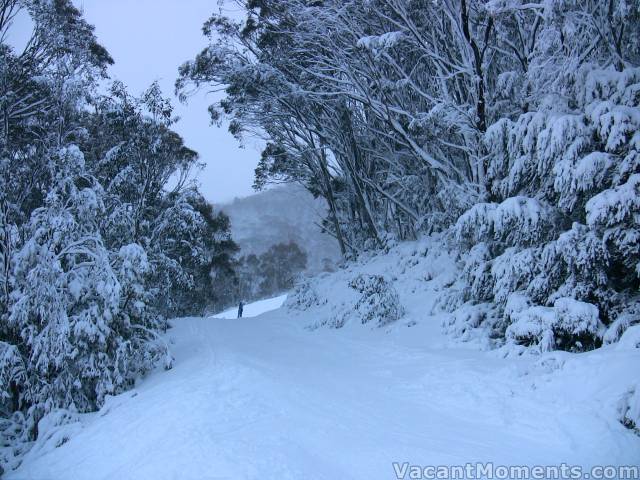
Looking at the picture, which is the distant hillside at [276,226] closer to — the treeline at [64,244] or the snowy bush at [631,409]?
the treeline at [64,244]

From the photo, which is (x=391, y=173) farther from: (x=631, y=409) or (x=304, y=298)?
(x=631, y=409)

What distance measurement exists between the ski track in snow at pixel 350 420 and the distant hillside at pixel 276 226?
6590 cm

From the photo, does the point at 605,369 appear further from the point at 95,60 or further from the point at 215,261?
the point at 215,261

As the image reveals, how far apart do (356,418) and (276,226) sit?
98.3 m

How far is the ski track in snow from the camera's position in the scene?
4523mm

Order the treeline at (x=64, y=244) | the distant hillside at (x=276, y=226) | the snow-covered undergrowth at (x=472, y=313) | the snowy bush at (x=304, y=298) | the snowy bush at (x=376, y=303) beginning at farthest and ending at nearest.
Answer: the distant hillside at (x=276, y=226) → the snowy bush at (x=304, y=298) → the snowy bush at (x=376, y=303) → the treeline at (x=64, y=244) → the snow-covered undergrowth at (x=472, y=313)

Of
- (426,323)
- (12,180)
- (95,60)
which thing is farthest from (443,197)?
(95,60)

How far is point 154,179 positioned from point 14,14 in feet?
19.5

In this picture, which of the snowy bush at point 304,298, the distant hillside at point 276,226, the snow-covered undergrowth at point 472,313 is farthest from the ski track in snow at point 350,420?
the distant hillside at point 276,226

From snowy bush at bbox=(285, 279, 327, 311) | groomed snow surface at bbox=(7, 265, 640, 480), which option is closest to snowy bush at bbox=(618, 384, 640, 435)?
groomed snow surface at bbox=(7, 265, 640, 480)

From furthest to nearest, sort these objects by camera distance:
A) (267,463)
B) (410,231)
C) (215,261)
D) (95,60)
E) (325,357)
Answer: (215,261) < (410,231) < (95,60) < (325,357) < (267,463)

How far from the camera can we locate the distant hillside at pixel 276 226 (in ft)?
282

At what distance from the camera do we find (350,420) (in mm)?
5641

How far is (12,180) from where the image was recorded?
9.73 meters
